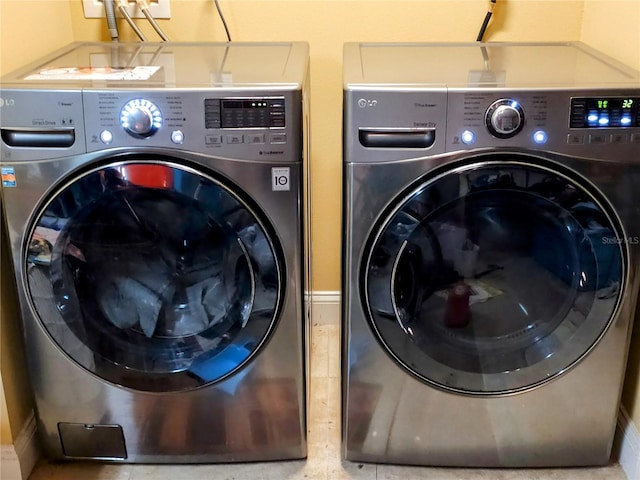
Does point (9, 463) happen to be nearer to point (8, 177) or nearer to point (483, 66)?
point (8, 177)

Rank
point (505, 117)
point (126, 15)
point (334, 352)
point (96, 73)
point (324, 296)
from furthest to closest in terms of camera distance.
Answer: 1. point (324, 296)
2. point (334, 352)
3. point (126, 15)
4. point (96, 73)
5. point (505, 117)

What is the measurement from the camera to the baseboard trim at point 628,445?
4.93ft

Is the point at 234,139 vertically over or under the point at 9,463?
over

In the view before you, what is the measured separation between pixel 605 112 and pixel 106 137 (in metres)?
0.91

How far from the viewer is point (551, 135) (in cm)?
126

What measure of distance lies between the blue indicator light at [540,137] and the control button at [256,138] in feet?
1.62

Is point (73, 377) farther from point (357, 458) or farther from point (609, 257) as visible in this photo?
point (609, 257)

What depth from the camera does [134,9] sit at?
Result: 5.92 feet

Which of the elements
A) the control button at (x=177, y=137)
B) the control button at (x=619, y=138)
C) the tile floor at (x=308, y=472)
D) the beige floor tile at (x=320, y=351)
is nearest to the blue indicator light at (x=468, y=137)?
the control button at (x=619, y=138)

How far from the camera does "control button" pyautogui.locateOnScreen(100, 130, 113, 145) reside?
49.5 inches

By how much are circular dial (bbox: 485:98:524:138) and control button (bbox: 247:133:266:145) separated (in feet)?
1.34

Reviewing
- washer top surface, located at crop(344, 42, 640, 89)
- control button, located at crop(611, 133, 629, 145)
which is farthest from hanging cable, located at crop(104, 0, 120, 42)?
control button, located at crop(611, 133, 629, 145)

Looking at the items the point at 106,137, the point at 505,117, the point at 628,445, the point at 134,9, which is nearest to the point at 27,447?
the point at 106,137

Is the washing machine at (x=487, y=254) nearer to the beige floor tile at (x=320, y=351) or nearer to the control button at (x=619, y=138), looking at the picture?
the control button at (x=619, y=138)
